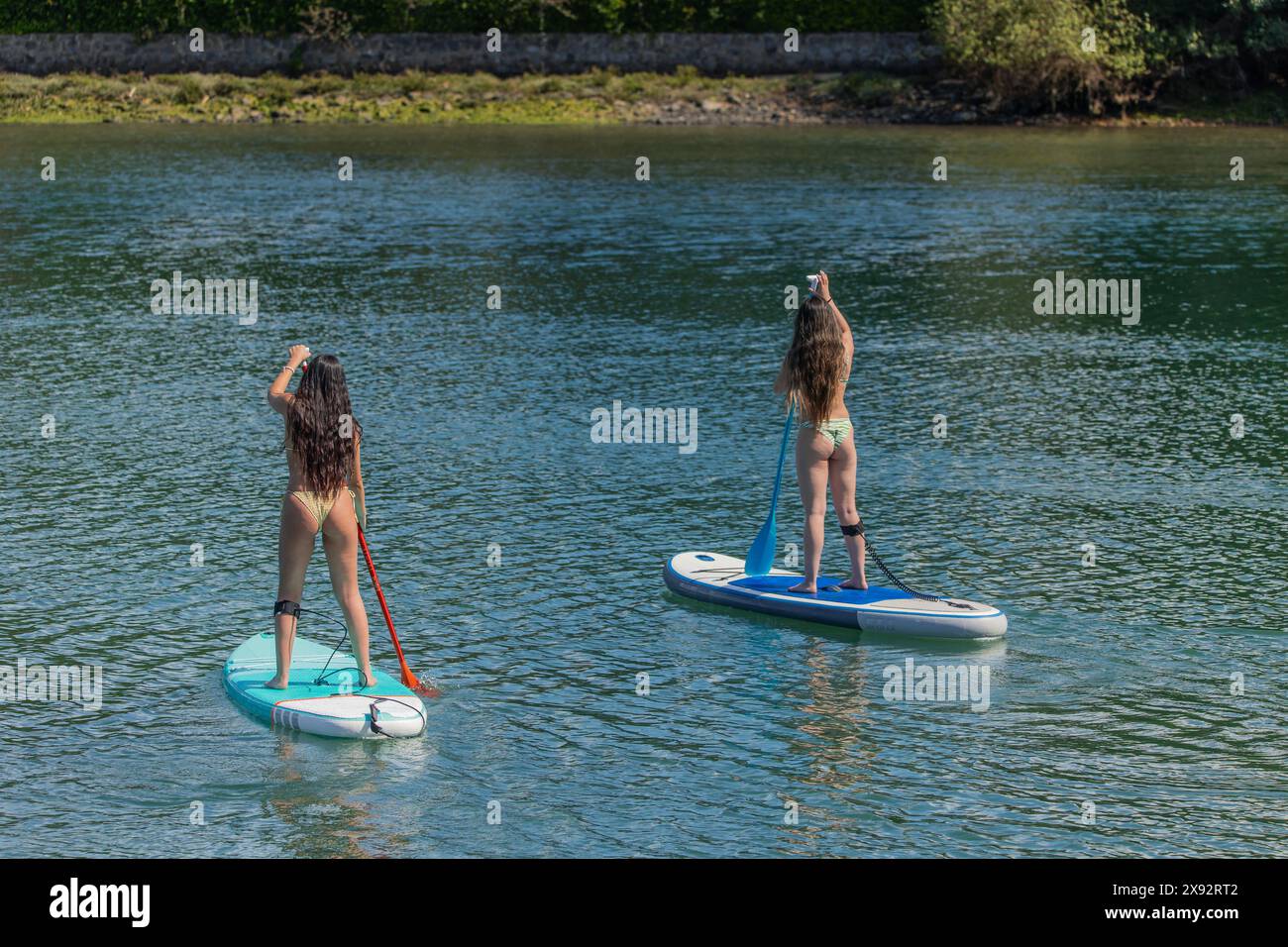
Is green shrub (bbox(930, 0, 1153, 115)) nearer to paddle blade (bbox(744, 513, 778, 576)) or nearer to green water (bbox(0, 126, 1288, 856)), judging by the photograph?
green water (bbox(0, 126, 1288, 856))

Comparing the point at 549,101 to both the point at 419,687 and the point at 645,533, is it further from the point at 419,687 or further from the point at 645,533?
the point at 419,687

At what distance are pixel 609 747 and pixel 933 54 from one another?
72.3 metres

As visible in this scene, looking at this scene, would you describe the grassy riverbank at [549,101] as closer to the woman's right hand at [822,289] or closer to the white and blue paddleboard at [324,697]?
the woman's right hand at [822,289]

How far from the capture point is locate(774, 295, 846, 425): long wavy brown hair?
49.2 feet

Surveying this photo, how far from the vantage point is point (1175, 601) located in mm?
16312

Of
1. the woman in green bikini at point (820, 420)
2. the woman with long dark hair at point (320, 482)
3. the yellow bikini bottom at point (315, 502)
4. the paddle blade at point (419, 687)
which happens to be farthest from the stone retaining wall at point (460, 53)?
the yellow bikini bottom at point (315, 502)

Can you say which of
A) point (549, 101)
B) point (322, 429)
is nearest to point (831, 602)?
point (322, 429)

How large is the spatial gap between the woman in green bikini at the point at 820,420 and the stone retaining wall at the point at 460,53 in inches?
2729

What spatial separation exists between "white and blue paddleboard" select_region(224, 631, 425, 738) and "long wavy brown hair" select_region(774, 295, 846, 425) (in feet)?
14.0

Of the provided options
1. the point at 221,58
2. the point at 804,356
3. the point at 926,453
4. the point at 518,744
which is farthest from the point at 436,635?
the point at 221,58

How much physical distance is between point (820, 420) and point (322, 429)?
465 cm

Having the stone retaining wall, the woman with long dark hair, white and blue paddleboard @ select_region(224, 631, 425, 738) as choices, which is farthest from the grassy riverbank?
the woman with long dark hair
